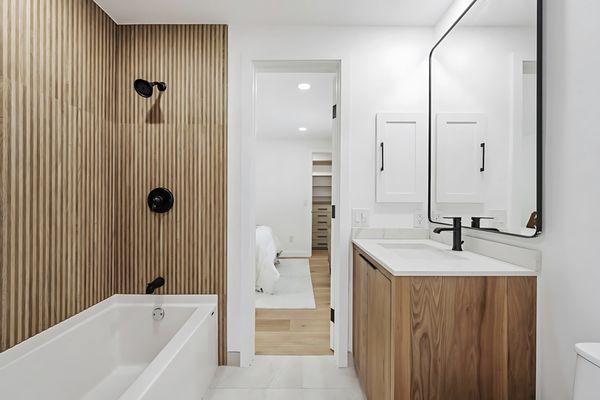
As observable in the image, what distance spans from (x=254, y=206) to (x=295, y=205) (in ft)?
14.0

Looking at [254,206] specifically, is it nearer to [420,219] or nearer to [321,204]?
[420,219]

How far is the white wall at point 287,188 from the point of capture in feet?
21.4

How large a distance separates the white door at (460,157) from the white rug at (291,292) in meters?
2.00

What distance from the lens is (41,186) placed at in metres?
1.61

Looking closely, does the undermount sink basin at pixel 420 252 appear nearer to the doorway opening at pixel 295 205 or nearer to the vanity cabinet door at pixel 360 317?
the vanity cabinet door at pixel 360 317

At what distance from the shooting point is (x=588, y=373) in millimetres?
884

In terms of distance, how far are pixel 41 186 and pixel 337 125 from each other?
1844 mm

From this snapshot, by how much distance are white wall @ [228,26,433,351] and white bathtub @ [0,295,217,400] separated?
0.38m

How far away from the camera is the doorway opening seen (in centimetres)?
252

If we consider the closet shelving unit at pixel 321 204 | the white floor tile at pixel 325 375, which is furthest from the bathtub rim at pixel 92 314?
the closet shelving unit at pixel 321 204

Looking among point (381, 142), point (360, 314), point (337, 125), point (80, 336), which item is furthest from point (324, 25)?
point (80, 336)

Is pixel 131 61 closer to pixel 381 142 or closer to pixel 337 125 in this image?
pixel 337 125

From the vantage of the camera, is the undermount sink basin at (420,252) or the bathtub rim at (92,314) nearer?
the bathtub rim at (92,314)

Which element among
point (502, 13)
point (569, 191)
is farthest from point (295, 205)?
point (569, 191)
